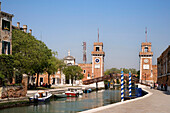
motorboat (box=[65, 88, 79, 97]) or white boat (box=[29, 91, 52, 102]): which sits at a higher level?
white boat (box=[29, 91, 52, 102])

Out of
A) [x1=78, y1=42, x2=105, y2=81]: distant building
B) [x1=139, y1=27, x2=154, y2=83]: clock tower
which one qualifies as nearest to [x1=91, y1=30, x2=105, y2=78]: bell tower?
[x1=78, y1=42, x2=105, y2=81]: distant building

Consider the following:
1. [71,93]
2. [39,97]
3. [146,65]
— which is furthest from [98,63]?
[39,97]

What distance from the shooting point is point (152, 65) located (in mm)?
118000

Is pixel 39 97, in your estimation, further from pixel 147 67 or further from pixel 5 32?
pixel 147 67

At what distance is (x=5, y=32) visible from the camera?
36.2 meters

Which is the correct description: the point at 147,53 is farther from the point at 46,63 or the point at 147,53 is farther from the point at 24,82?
the point at 24,82

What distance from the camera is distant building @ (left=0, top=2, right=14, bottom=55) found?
116ft

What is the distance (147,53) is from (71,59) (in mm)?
35116

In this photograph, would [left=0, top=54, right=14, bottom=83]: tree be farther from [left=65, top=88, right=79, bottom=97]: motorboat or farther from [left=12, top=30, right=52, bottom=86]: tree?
[left=65, top=88, right=79, bottom=97]: motorboat

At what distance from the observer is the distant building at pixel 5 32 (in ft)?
116

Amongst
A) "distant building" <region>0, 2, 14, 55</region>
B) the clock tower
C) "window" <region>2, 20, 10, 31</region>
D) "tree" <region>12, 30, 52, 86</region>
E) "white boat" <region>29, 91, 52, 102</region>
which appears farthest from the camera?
the clock tower

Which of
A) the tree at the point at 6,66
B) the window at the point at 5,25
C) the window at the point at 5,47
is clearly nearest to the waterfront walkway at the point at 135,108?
the tree at the point at 6,66

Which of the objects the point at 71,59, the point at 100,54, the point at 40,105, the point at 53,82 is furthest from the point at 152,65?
the point at 40,105

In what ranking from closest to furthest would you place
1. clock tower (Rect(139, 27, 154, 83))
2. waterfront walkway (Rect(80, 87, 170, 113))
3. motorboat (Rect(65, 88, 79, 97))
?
waterfront walkway (Rect(80, 87, 170, 113))
motorboat (Rect(65, 88, 79, 97))
clock tower (Rect(139, 27, 154, 83))
